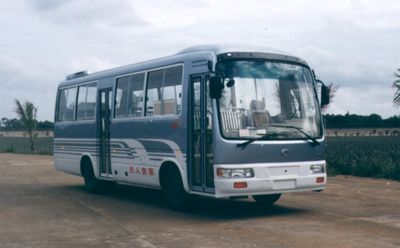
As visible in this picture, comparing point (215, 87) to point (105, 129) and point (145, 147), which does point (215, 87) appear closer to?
point (145, 147)

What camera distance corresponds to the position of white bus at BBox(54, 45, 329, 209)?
11.8 meters

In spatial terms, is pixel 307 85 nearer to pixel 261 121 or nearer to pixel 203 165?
pixel 261 121

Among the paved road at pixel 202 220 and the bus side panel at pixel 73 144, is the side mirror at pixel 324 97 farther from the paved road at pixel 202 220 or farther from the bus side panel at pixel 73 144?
the bus side panel at pixel 73 144

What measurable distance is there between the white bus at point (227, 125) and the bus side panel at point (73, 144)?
2.77m

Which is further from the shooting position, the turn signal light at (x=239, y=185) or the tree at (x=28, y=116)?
the tree at (x=28, y=116)

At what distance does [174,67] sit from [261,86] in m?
2.15

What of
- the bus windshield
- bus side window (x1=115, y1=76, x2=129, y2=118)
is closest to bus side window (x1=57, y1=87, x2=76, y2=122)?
bus side window (x1=115, y1=76, x2=129, y2=118)

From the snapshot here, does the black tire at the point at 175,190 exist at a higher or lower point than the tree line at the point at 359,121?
lower

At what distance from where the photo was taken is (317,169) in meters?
12.6

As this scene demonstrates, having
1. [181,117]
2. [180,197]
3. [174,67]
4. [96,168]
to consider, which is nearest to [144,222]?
[180,197]

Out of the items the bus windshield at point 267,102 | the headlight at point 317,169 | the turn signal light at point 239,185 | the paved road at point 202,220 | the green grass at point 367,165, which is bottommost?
the paved road at point 202,220

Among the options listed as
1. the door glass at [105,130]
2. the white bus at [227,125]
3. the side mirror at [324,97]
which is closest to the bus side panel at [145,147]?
the white bus at [227,125]

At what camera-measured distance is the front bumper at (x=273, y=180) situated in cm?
1164

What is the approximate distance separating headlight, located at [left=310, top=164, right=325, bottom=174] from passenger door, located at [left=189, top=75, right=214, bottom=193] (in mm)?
1964
